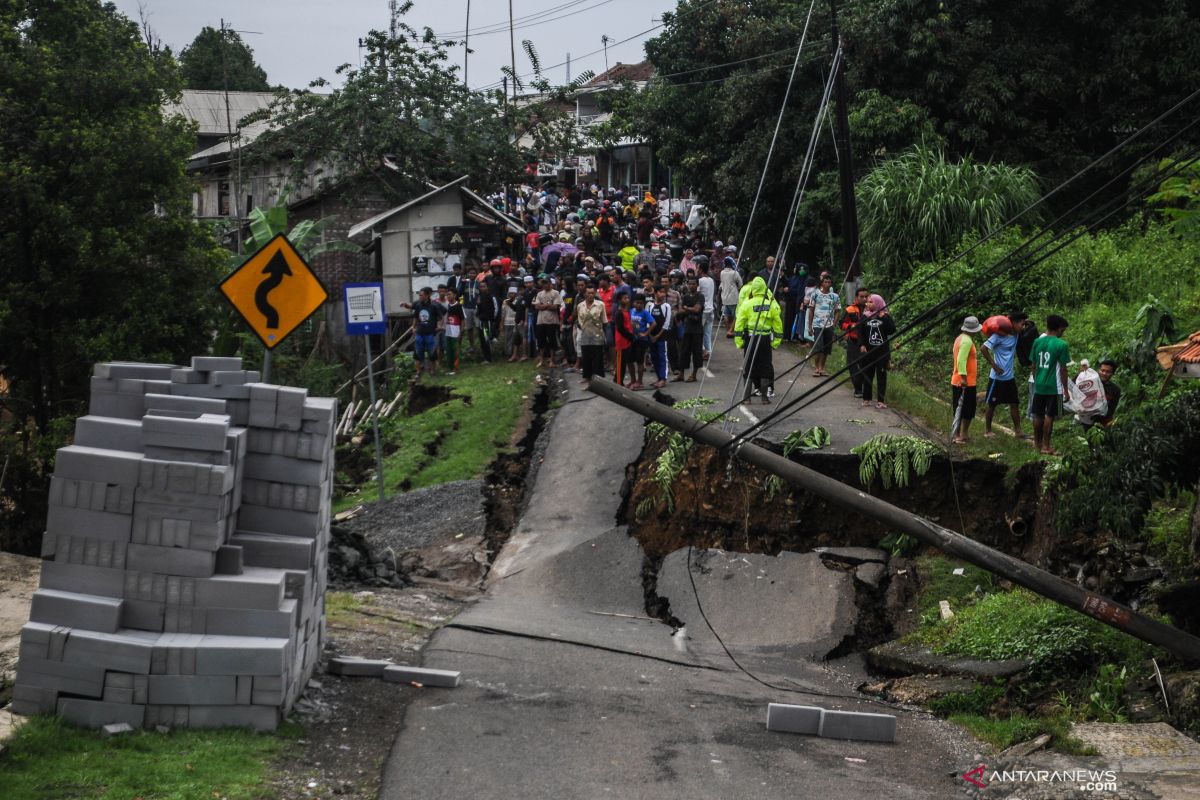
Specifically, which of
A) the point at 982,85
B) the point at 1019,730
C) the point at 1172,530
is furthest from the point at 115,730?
the point at 982,85

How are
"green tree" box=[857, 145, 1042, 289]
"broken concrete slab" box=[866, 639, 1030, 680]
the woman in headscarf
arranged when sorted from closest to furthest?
"broken concrete slab" box=[866, 639, 1030, 680], the woman in headscarf, "green tree" box=[857, 145, 1042, 289]

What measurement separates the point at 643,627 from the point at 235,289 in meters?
5.94

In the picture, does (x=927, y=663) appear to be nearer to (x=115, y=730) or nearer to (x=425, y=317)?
(x=115, y=730)

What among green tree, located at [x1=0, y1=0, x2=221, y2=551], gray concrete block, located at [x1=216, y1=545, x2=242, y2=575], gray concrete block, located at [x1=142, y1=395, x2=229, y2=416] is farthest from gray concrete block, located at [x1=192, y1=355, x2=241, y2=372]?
green tree, located at [x1=0, y1=0, x2=221, y2=551]

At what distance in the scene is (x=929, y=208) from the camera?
2617cm

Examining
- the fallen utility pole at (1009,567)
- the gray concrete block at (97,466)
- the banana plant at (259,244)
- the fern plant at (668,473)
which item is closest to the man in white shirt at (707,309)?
the fern plant at (668,473)

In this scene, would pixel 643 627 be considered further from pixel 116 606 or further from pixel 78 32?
pixel 78 32

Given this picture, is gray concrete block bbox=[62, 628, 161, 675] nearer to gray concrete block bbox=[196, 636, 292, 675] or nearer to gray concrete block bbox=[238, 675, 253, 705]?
gray concrete block bbox=[196, 636, 292, 675]

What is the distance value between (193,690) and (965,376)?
11.1m

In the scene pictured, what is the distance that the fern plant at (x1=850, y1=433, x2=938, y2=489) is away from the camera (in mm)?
15992

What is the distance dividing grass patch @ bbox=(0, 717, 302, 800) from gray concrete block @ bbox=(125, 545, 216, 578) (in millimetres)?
1051

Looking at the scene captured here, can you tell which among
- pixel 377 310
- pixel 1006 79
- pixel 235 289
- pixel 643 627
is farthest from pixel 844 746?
pixel 1006 79

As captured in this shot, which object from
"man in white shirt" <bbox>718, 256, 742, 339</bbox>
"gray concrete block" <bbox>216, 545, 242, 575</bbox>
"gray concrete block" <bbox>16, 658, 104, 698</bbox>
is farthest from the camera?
"man in white shirt" <bbox>718, 256, 742, 339</bbox>

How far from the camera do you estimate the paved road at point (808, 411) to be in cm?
1733
